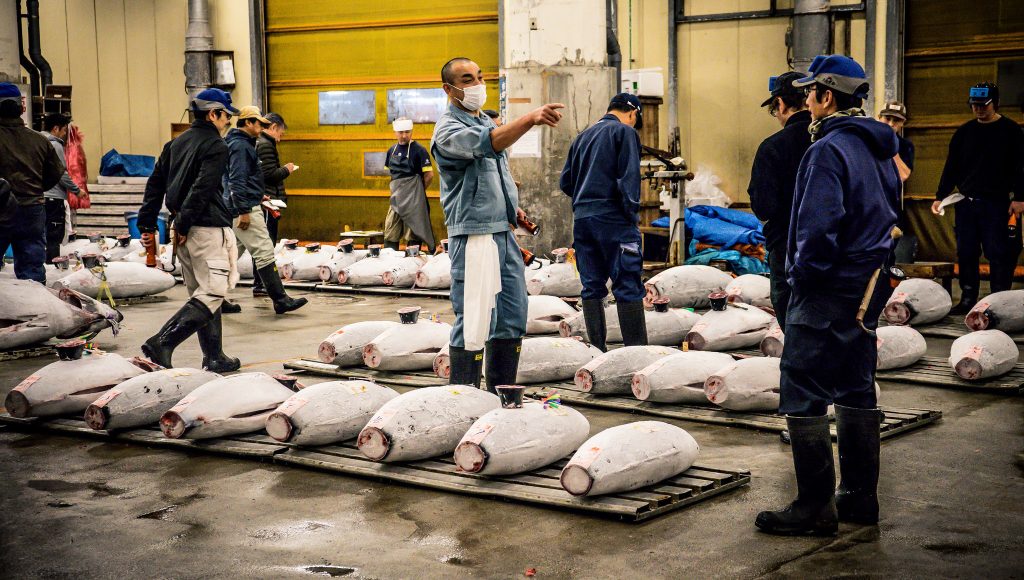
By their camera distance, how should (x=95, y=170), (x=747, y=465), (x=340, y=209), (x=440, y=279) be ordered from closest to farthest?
(x=747, y=465), (x=440, y=279), (x=340, y=209), (x=95, y=170)

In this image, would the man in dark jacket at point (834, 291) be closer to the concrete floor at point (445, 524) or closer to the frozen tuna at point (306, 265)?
the concrete floor at point (445, 524)

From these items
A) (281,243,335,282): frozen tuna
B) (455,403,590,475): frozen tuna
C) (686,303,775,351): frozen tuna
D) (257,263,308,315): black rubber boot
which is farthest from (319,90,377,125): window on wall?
(455,403,590,475): frozen tuna

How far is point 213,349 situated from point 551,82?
695 cm

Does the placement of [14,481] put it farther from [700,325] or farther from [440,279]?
[440,279]

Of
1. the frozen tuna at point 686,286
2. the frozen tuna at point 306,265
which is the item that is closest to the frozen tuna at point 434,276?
the frozen tuna at point 306,265

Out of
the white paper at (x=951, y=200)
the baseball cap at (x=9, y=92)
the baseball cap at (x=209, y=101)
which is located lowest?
the white paper at (x=951, y=200)

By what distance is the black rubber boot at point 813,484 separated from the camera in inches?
156

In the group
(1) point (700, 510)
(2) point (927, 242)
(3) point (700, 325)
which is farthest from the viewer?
(2) point (927, 242)

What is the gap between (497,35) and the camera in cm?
1609

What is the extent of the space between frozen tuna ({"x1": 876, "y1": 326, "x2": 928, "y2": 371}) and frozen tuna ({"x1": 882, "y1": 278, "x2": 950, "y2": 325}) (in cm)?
148

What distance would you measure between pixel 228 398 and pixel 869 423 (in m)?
2.99

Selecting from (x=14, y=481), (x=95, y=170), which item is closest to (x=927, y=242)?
(x=14, y=481)

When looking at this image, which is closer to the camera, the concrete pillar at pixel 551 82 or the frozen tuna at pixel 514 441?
the frozen tuna at pixel 514 441

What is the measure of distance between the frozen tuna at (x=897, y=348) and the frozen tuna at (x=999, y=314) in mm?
1154
